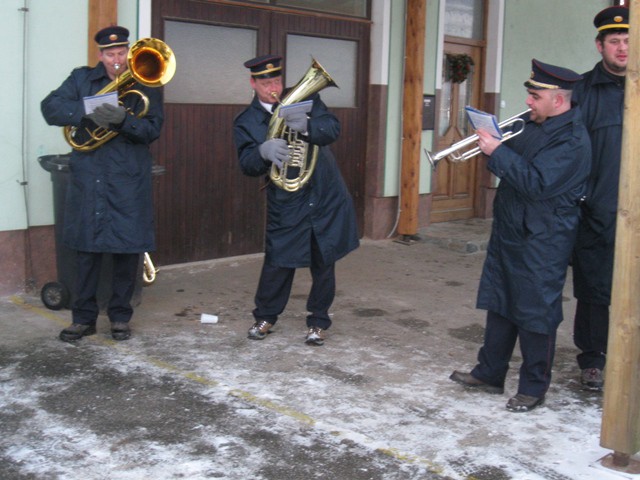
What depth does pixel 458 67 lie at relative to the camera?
10.5 m

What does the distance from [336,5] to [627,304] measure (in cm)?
585

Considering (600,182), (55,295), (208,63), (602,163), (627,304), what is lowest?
(55,295)

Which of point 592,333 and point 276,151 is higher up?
point 276,151

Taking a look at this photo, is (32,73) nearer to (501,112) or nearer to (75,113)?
(75,113)

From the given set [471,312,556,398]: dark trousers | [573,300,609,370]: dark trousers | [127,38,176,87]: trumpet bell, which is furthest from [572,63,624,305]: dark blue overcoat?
[127,38,176,87]: trumpet bell

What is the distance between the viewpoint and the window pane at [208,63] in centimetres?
777

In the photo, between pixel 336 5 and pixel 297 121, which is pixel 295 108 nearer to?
pixel 297 121

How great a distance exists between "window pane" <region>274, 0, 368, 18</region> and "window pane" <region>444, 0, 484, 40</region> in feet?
4.93

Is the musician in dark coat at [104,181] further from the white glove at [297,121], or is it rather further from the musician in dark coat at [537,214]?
the musician in dark coat at [537,214]

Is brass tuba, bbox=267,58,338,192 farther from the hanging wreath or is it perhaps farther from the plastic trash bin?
the hanging wreath

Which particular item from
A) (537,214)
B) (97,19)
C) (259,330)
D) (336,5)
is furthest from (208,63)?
(537,214)

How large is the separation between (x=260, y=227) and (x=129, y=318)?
2868 millimetres

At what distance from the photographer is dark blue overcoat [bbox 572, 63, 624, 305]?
5.04m

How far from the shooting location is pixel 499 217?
4.82 meters
